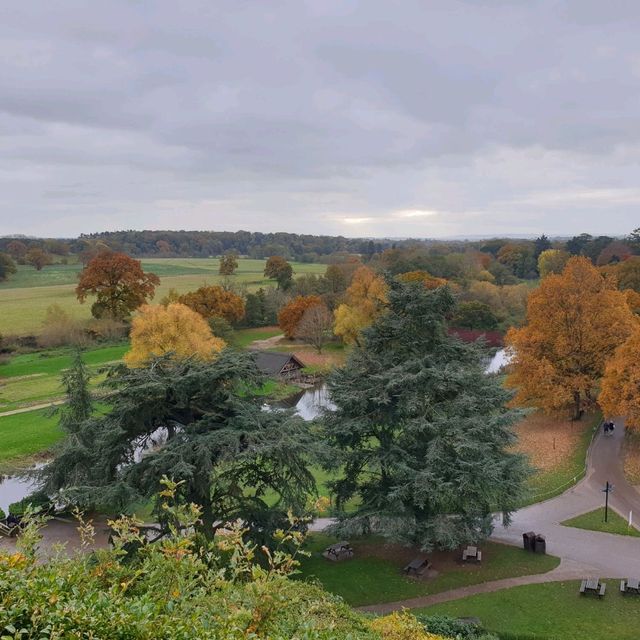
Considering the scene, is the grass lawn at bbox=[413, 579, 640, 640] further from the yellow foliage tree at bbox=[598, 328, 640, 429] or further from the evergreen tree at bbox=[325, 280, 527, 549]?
the yellow foliage tree at bbox=[598, 328, 640, 429]

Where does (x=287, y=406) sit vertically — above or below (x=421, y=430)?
below

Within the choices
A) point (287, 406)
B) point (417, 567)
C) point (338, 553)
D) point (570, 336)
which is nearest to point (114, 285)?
point (287, 406)

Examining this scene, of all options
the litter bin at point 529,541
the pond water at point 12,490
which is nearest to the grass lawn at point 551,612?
the litter bin at point 529,541

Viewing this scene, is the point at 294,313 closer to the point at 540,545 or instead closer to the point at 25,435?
the point at 25,435

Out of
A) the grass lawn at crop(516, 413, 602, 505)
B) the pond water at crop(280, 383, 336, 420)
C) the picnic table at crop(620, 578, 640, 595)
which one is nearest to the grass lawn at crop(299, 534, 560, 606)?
the picnic table at crop(620, 578, 640, 595)

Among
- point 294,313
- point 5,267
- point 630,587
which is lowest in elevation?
point 630,587

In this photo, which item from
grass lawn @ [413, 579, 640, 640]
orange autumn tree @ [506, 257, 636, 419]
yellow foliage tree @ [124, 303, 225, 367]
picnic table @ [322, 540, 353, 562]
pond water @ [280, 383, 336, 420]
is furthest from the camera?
pond water @ [280, 383, 336, 420]
